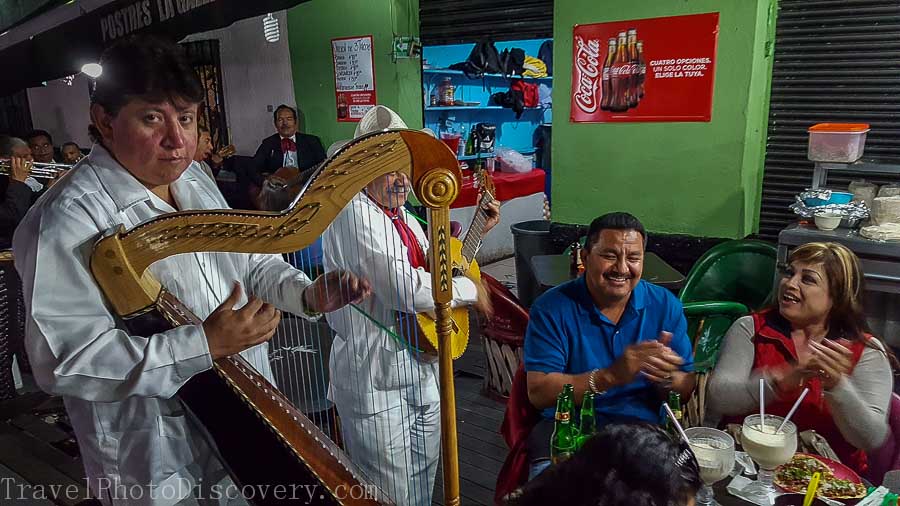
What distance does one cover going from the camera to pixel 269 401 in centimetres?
137

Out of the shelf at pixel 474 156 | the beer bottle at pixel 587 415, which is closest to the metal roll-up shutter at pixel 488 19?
the shelf at pixel 474 156

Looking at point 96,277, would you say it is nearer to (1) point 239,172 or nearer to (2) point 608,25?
(2) point 608,25

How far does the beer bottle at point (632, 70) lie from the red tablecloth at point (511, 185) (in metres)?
2.44

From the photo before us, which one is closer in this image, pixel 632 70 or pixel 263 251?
pixel 263 251

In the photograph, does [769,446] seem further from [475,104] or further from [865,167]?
[475,104]

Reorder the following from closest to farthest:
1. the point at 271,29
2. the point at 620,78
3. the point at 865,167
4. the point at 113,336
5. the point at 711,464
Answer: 1. the point at 113,336
2. the point at 711,464
3. the point at 865,167
4. the point at 620,78
5. the point at 271,29

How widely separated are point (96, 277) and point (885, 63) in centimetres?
393

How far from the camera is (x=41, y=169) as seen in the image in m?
4.04

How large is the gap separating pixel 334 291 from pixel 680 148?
2917 millimetres

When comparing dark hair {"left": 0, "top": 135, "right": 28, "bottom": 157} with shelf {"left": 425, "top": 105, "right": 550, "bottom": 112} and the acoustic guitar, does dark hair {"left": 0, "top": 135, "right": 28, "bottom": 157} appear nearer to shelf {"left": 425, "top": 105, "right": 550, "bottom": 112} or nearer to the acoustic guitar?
the acoustic guitar

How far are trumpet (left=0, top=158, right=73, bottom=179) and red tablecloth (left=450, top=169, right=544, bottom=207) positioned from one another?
11.0 feet

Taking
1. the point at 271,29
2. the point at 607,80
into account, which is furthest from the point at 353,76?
the point at 607,80

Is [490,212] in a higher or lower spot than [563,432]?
higher

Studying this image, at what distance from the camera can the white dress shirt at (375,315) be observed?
191cm
